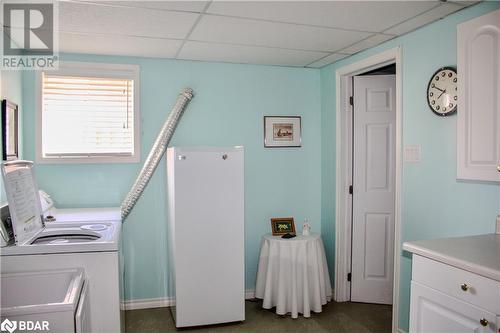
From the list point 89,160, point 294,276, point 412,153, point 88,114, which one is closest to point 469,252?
point 412,153

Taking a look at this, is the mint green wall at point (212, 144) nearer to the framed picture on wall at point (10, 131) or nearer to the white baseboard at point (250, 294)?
the white baseboard at point (250, 294)

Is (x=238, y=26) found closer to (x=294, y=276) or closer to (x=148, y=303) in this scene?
(x=294, y=276)

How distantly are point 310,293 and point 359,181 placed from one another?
1.12m

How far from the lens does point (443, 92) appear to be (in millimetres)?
2609

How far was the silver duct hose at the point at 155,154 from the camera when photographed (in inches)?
141

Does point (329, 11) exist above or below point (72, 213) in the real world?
above

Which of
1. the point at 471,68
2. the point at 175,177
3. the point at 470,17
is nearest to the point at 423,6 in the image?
the point at 470,17

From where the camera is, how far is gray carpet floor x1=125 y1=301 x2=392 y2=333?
3.26 metres

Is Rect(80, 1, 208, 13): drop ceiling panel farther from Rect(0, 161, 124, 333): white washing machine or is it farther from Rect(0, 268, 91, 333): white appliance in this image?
Rect(0, 268, 91, 333): white appliance

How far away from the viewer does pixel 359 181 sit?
12.6 feet

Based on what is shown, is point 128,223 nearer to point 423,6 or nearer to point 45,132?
point 45,132

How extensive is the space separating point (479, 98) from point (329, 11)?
0.97 m

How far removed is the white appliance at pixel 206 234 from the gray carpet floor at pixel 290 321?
0.34ft

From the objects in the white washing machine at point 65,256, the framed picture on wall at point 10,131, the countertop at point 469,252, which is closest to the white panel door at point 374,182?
the countertop at point 469,252
